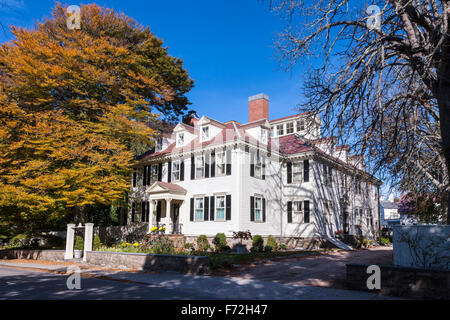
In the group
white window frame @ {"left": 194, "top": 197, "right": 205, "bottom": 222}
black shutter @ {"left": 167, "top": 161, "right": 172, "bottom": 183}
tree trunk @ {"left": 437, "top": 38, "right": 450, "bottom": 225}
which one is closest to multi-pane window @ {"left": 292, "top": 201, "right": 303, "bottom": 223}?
white window frame @ {"left": 194, "top": 197, "right": 205, "bottom": 222}

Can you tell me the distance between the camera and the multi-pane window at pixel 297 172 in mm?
24147

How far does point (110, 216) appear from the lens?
94.0 ft

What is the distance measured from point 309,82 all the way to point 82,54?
16015 millimetres

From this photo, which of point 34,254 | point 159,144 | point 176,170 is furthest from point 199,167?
point 34,254

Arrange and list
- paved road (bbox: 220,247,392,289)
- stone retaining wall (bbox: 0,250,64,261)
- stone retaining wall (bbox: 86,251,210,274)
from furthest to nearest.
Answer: stone retaining wall (bbox: 0,250,64,261) → stone retaining wall (bbox: 86,251,210,274) → paved road (bbox: 220,247,392,289)

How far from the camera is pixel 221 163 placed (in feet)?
73.5

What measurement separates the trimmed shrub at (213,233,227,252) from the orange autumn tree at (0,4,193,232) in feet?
20.6

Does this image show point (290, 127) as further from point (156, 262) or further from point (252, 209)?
point (156, 262)

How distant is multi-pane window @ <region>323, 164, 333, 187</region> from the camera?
2531 cm

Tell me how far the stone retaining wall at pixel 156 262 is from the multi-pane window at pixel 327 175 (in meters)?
15.6

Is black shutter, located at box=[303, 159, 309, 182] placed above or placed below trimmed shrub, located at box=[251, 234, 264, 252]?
above

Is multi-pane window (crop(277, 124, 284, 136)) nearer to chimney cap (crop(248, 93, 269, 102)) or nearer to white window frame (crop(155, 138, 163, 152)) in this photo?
chimney cap (crop(248, 93, 269, 102))

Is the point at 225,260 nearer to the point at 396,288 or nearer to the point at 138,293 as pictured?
the point at 138,293

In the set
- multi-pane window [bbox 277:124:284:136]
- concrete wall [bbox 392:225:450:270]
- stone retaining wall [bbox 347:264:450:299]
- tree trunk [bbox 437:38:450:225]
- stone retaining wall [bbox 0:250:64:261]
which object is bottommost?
stone retaining wall [bbox 0:250:64:261]
